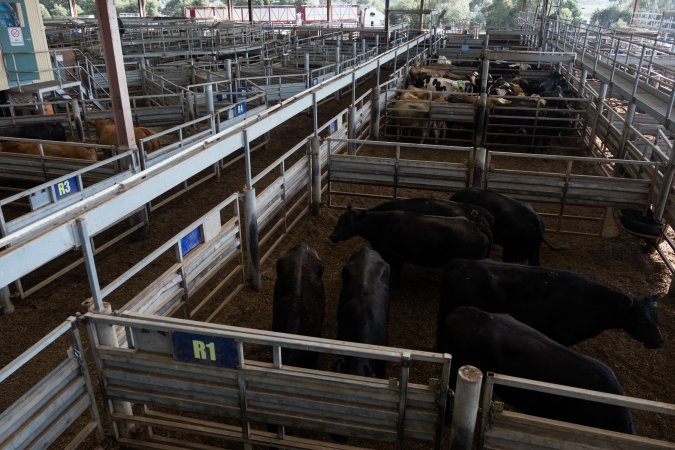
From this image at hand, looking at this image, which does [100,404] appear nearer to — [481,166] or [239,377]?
[239,377]

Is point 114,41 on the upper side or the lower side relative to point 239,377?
upper

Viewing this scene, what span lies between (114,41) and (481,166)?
5.66 m

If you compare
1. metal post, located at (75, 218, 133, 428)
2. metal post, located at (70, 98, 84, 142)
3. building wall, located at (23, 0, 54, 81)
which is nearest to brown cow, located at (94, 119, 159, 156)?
metal post, located at (70, 98, 84, 142)

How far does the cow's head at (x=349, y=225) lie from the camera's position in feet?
23.2

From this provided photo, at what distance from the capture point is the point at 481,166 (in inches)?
319

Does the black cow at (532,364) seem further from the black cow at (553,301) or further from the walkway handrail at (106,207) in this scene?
the walkway handrail at (106,207)

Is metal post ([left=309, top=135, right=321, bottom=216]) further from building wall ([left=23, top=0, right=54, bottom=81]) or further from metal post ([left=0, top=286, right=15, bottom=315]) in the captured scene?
building wall ([left=23, top=0, right=54, bottom=81])

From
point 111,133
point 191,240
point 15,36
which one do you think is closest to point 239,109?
point 111,133

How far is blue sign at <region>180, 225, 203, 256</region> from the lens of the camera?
4.91 metres

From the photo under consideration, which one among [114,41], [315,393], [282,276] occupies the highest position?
[114,41]

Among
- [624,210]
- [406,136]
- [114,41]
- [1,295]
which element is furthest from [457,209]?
[406,136]

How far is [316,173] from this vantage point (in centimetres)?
860

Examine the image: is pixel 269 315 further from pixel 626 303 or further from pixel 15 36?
pixel 15 36

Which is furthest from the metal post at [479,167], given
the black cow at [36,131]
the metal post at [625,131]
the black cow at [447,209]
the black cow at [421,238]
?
the black cow at [36,131]
